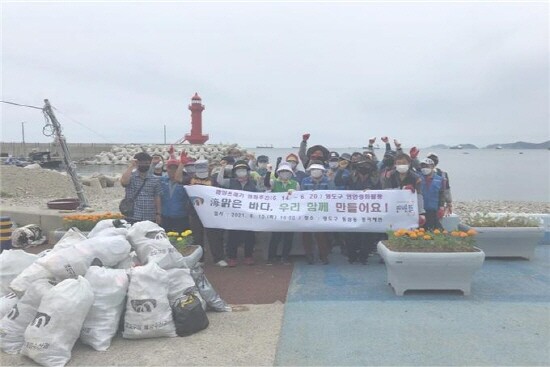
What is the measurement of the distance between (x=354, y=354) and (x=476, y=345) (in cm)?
107

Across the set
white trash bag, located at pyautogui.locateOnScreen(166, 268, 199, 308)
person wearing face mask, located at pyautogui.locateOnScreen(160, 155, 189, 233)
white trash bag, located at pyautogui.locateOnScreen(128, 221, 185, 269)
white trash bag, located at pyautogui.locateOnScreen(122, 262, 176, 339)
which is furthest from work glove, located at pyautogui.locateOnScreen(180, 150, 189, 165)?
white trash bag, located at pyautogui.locateOnScreen(122, 262, 176, 339)

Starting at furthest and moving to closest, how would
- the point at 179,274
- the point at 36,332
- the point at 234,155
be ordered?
the point at 234,155
the point at 179,274
the point at 36,332

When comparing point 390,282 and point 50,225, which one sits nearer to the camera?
point 390,282

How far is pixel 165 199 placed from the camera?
22.6ft

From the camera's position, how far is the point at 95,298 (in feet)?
14.2

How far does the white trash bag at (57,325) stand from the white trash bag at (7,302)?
59cm

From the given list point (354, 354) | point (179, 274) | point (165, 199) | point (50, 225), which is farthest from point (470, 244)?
point (50, 225)

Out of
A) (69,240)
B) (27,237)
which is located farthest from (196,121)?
(69,240)

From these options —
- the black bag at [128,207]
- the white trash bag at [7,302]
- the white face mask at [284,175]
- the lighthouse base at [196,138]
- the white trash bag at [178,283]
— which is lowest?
the white trash bag at [7,302]

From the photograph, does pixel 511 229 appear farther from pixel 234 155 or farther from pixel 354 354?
pixel 234 155

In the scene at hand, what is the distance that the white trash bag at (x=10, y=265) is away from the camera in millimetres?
4891

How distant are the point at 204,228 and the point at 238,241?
2.33 feet

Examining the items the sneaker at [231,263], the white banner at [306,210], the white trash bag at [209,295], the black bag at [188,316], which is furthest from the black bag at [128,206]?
the black bag at [188,316]

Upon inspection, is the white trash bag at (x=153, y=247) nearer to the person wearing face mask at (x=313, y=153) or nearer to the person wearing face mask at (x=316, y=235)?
the person wearing face mask at (x=316, y=235)
